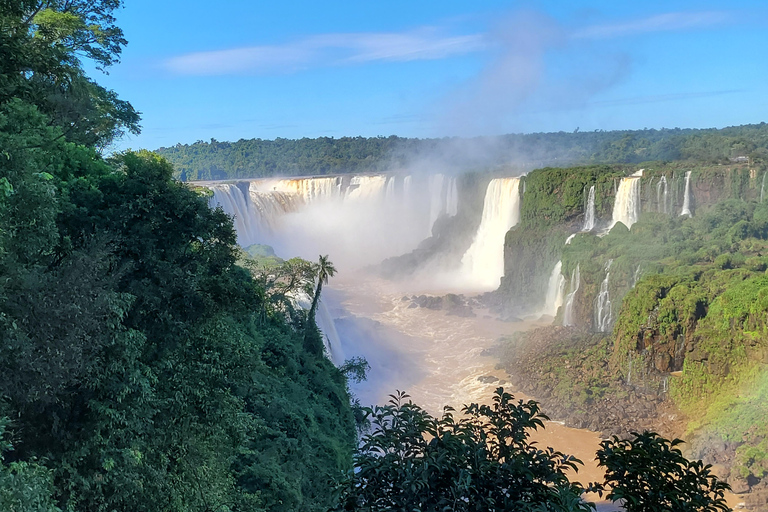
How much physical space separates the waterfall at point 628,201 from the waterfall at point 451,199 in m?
18.9

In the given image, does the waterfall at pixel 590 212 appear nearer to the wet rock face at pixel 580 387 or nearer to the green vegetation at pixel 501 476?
the wet rock face at pixel 580 387

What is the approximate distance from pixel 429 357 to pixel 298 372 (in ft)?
43.5

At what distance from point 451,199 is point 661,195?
22.2 m

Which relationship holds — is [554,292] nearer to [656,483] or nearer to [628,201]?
[628,201]

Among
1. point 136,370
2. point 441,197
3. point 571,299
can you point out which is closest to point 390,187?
point 441,197

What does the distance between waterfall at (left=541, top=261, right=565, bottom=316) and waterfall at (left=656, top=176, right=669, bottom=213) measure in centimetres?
595

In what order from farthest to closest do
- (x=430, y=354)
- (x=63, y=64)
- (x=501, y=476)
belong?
(x=430, y=354) < (x=63, y=64) < (x=501, y=476)

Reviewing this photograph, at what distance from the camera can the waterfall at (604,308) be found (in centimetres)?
2656

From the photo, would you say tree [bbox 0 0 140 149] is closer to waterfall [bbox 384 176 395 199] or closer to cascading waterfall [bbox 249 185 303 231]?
cascading waterfall [bbox 249 185 303 231]

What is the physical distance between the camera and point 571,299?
95.7ft

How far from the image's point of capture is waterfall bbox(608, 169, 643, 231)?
106 ft

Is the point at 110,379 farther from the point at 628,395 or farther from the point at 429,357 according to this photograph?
the point at 429,357

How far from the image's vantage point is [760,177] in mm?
30906

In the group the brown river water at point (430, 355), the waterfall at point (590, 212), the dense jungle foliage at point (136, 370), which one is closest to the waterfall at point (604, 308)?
the brown river water at point (430, 355)
